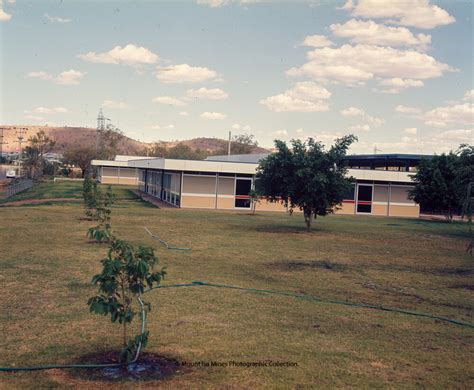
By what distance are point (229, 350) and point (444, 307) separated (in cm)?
617

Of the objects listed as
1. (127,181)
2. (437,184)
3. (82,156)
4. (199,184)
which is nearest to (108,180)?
(127,181)

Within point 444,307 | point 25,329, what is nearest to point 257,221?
point 444,307

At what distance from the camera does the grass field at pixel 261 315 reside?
767 centimetres

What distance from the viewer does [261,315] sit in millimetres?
10703

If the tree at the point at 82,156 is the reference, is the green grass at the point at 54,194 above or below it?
below

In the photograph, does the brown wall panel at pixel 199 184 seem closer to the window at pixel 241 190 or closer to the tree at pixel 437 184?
the window at pixel 241 190

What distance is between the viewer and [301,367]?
309 inches

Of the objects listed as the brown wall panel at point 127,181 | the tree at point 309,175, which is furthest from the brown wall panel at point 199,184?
the brown wall panel at point 127,181

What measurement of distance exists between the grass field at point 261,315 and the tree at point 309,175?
15.5 ft

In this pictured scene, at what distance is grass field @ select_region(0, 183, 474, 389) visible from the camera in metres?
7.67

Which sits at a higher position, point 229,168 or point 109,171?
point 229,168

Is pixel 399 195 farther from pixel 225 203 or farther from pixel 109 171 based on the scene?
pixel 109 171

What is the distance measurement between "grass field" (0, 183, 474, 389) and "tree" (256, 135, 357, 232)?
472cm

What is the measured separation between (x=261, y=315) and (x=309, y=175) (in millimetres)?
15966
